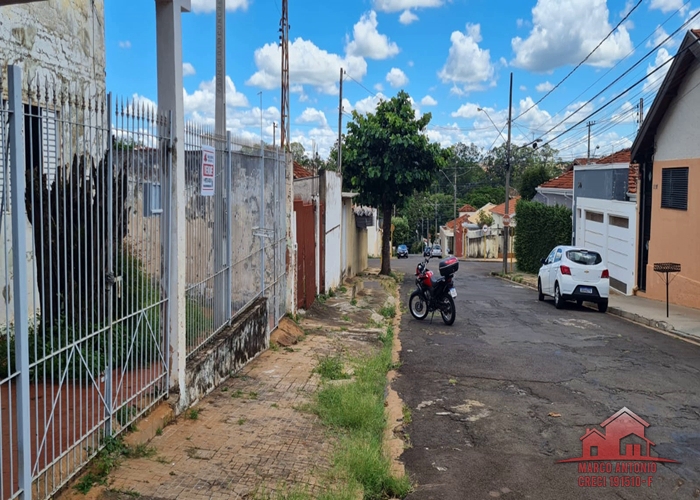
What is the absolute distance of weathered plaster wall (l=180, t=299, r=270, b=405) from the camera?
21.3ft

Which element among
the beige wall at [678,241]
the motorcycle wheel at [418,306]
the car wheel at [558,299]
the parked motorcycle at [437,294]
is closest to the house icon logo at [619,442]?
the parked motorcycle at [437,294]

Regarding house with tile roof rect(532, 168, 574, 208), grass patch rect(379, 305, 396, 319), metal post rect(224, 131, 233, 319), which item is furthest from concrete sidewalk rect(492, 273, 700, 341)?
house with tile roof rect(532, 168, 574, 208)

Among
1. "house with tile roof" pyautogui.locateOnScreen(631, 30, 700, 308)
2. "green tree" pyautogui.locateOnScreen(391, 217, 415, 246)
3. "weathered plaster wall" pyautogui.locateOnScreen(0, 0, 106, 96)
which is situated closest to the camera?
"weathered plaster wall" pyautogui.locateOnScreen(0, 0, 106, 96)

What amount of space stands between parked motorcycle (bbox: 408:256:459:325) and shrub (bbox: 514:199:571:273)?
16.6 metres

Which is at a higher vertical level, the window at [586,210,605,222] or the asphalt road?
the window at [586,210,605,222]

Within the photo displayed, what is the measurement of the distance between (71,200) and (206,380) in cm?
314

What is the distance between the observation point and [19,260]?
344cm

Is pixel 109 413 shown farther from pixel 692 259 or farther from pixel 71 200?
pixel 692 259

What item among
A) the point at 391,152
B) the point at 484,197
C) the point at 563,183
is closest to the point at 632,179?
the point at 391,152

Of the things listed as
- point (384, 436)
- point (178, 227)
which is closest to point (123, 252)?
point (178, 227)

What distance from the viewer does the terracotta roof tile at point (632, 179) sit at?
2134 centimetres

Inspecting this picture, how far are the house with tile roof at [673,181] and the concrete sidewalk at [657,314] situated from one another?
27.1 inches

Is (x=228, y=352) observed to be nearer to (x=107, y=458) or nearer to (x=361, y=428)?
(x=361, y=428)

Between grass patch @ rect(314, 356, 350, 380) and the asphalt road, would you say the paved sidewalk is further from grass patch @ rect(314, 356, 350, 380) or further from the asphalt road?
the asphalt road
